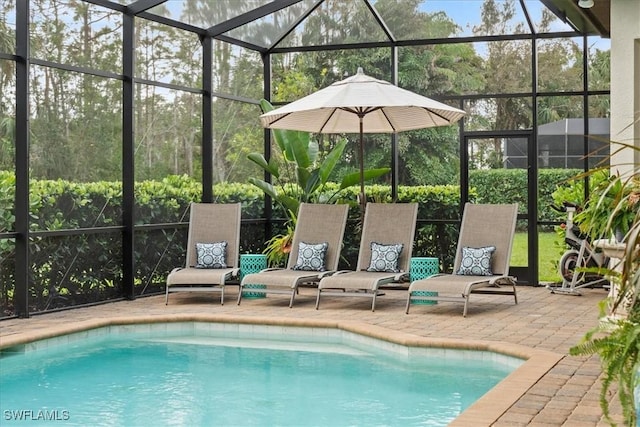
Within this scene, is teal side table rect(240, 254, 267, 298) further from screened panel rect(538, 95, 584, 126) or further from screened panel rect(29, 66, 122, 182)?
screened panel rect(538, 95, 584, 126)

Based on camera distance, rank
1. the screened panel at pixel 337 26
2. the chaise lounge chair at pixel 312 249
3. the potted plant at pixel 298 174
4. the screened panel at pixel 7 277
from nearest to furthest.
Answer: the screened panel at pixel 7 277, the chaise lounge chair at pixel 312 249, the potted plant at pixel 298 174, the screened panel at pixel 337 26

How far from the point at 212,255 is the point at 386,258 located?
2.12 meters

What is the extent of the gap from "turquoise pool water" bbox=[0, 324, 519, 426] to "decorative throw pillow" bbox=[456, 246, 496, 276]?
2.26 metres

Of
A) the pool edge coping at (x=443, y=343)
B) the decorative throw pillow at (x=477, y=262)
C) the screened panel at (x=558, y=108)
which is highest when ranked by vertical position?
the screened panel at (x=558, y=108)

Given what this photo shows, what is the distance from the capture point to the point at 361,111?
11.1m

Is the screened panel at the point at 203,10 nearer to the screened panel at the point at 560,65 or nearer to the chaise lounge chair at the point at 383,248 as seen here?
the chaise lounge chair at the point at 383,248

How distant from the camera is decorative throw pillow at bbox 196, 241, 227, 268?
11086 mm

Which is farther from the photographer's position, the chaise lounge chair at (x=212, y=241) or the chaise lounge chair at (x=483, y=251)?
the chaise lounge chair at (x=212, y=241)

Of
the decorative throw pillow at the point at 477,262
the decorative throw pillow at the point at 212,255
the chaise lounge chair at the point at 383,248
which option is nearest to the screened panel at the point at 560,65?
the chaise lounge chair at the point at 383,248

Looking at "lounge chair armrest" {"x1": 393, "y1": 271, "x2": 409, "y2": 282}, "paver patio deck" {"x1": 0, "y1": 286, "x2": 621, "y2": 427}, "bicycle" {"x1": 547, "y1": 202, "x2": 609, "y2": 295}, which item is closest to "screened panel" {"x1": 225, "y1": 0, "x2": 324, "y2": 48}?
"paver patio deck" {"x1": 0, "y1": 286, "x2": 621, "y2": 427}

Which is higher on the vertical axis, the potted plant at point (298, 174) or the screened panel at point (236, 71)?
the screened panel at point (236, 71)

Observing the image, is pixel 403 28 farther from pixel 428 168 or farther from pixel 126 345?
pixel 126 345

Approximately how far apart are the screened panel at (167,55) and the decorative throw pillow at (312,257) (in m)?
2.87

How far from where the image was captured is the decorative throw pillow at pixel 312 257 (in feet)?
35.5
